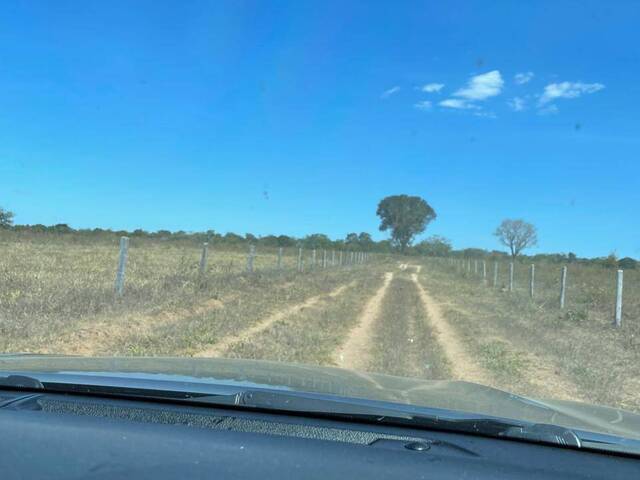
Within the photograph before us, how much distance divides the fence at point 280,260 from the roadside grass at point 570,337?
24.2 ft

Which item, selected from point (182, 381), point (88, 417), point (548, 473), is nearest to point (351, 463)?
point (548, 473)

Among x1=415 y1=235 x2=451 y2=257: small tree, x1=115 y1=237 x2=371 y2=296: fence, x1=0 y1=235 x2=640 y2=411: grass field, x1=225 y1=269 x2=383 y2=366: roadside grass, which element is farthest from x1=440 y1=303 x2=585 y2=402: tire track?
x1=415 y1=235 x2=451 y2=257: small tree

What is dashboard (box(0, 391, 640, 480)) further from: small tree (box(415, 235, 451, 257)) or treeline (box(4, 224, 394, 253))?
small tree (box(415, 235, 451, 257))

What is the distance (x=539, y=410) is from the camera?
299 centimetres

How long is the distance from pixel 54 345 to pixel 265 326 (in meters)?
4.53

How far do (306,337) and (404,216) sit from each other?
115 metres

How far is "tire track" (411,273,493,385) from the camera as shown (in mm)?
8656

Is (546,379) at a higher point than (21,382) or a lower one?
lower

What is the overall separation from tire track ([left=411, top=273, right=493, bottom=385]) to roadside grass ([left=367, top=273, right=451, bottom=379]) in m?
0.14

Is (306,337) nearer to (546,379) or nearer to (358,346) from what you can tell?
(358,346)

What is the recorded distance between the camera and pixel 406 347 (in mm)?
10969

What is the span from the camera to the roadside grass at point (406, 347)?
8859mm

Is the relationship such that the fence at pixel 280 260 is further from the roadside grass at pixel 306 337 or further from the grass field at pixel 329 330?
the roadside grass at pixel 306 337

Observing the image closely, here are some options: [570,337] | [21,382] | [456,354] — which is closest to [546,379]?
[456,354]
